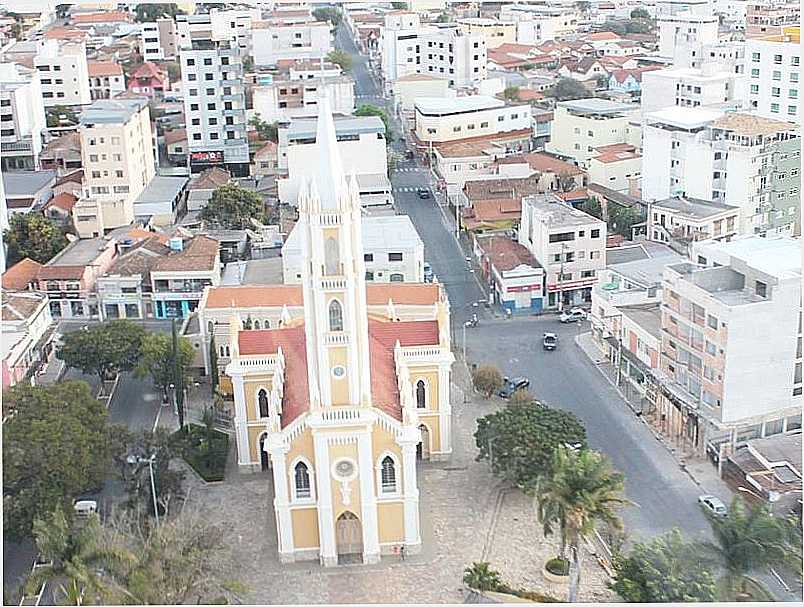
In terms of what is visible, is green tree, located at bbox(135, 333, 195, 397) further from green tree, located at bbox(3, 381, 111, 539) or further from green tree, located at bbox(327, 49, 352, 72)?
green tree, located at bbox(327, 49, 352, 72)

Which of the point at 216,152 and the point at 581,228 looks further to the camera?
the point at 216,152

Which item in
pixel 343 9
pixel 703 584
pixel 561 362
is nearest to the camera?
pixel 703 584

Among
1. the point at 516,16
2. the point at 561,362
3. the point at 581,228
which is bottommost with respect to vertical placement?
the point at 561,362

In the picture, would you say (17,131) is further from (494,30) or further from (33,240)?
(494,30)

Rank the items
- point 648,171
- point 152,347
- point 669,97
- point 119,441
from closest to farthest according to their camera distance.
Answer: point 119,441
point 152,347
point 648,171
point 669,97

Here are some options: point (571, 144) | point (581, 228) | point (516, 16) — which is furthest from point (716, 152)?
point (516, 16)

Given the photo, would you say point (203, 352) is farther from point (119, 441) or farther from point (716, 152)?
point (716, 152)

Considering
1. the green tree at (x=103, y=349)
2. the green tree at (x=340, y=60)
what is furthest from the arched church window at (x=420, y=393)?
the green tree at (x=340, y=60)

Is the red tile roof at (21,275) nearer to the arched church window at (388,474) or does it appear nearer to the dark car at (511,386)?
the dark car at (511,386)
